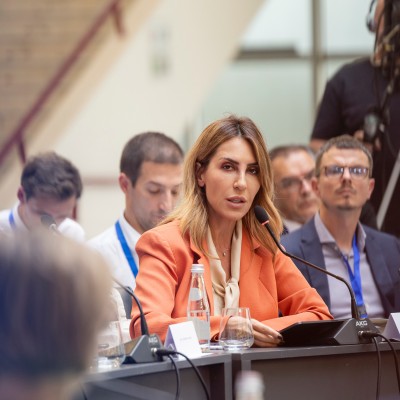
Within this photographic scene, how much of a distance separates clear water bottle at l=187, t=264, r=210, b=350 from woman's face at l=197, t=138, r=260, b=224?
0.27m

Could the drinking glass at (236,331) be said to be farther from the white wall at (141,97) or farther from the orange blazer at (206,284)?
the white wall at (141,97)

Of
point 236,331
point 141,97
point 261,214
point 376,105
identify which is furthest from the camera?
point 141,97

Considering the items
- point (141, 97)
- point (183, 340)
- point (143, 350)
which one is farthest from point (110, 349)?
point (141, 97)

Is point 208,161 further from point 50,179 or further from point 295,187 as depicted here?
point 295,187

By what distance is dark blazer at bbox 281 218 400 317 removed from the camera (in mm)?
3664

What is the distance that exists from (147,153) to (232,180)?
100 cm

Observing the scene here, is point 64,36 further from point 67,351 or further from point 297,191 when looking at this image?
point 67,351

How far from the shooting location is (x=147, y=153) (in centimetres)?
399

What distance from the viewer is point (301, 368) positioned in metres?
2.60

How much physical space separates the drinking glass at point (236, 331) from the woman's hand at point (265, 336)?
0.07 metres

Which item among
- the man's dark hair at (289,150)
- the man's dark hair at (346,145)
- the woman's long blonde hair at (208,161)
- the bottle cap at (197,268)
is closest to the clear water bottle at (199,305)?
the bottle cap at (197,268)

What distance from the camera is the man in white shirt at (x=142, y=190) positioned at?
381cm

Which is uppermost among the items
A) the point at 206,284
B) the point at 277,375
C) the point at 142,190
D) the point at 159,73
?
the point at 159,73

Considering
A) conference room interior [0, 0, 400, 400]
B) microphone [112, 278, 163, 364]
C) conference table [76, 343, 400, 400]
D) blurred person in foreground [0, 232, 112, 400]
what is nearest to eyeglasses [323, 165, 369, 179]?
conference table [76, 343, 400, 400]
